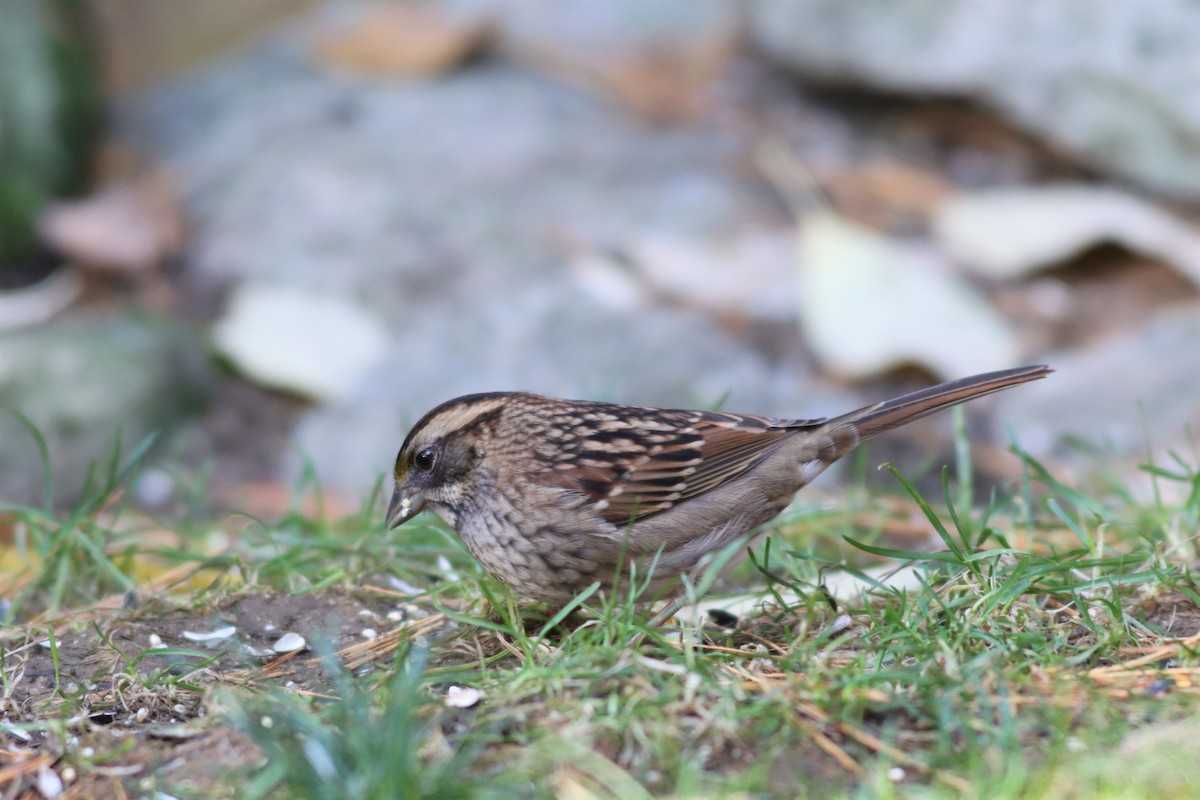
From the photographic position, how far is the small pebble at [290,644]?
143 inches

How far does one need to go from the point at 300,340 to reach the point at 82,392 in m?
1.06

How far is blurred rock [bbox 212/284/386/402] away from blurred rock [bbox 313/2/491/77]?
8.29ft

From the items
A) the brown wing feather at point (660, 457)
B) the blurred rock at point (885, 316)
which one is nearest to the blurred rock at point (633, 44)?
the blurred rock at point (885, 316)

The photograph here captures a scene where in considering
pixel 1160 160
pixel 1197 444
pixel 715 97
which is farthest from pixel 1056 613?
pixel 715 97

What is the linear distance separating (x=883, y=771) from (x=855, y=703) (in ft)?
1.11

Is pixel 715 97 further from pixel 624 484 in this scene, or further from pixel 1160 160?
pixel 624 484

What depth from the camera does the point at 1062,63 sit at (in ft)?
24.2

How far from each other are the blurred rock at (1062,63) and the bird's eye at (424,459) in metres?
4.93

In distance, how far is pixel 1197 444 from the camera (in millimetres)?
5508

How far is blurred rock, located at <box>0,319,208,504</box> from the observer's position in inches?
244

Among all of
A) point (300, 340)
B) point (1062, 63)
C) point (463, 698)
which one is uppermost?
point (1062, 63)

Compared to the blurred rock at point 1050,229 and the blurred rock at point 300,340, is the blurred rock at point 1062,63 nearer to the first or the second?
the blurred rock at point 1050,229

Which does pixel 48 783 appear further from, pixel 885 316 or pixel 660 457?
pixel 885 316

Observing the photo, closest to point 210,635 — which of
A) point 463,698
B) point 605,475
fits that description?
point 463,698
